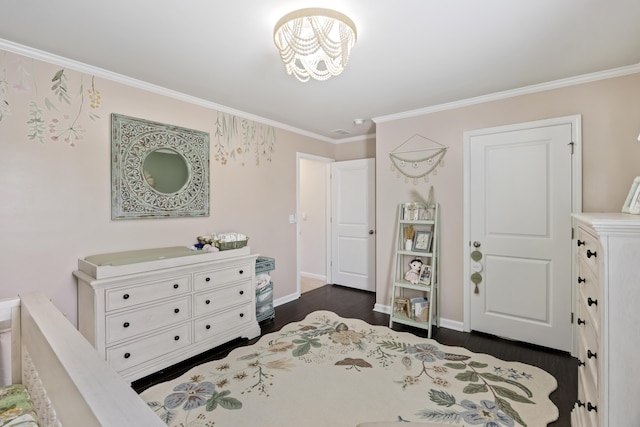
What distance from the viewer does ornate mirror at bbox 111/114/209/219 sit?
2.48 m

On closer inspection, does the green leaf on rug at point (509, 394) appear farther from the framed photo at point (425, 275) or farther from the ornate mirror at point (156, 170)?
the ornate mirror at point (156, 170)

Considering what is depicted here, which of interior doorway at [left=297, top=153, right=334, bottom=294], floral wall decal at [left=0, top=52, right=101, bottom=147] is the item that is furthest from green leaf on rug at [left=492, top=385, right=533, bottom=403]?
floral wall decal at [left=0, top=52, right=101, bottom=147]

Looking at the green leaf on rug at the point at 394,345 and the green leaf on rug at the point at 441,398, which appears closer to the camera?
the green leaf on rug at the point at 441,398

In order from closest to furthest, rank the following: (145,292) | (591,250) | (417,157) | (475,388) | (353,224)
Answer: (591,250)
(475,388)
(145,292)
(417,157)
(353,224)

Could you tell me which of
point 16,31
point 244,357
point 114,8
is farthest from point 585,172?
point 16,31

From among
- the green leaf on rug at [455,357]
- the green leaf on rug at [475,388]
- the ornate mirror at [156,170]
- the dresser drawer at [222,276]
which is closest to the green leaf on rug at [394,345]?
the green leaf on rug at [455,357]

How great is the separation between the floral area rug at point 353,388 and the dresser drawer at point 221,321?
9.4 inches

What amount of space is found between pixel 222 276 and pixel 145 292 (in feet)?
2.17

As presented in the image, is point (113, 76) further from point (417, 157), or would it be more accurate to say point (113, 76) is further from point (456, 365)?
point (456, 365)

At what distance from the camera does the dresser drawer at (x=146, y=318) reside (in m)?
2.09

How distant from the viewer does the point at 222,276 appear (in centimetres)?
276

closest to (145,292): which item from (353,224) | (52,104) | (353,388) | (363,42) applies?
(52,104)

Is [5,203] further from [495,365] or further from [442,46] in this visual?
[495,365]

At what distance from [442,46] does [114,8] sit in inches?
79.2
